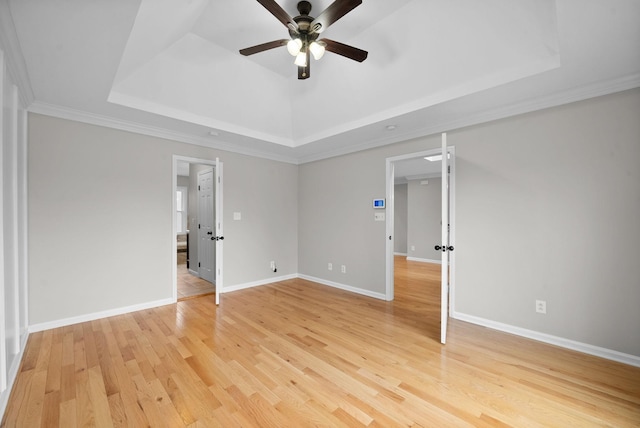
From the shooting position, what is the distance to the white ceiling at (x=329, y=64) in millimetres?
1905

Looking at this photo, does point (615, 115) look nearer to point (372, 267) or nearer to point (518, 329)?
point (518, 329)

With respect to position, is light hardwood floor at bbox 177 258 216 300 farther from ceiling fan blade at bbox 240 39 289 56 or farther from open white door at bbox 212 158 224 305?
ceiling fan blade at bbox 240 39 289 56

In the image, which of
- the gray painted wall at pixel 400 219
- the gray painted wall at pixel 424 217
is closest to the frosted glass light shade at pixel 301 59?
the gray painted wall at pixel 424 217

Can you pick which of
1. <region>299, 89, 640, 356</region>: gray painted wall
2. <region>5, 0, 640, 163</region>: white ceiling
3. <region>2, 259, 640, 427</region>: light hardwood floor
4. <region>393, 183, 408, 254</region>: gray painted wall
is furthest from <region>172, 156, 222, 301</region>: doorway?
<region>393, 183, 408, 254</region>: gray painted wall

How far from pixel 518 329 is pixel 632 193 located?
1.67 meters

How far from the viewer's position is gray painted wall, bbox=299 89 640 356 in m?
2.44

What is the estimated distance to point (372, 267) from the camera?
443 cm

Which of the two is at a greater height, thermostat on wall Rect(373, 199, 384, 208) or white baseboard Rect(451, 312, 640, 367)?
thermostat on wall Rect(373, 199, 384, 208)

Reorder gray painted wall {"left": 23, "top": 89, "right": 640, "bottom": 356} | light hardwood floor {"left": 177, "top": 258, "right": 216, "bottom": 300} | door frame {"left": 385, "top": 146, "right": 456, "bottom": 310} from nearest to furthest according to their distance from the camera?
gray painted wall {"left": 23, "top": 89, "right": 640, "bottom": 356} → door frame {"left": 385, "top": 146, "right": 456, "bottom": 310} → light hardwood floor {"left": 177, "top": 258, "right": 216, "bottom": 300}

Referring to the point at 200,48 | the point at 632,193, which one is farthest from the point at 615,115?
the point at 200,48

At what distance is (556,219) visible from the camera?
9.07 feet

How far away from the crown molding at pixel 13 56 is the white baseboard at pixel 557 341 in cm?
480

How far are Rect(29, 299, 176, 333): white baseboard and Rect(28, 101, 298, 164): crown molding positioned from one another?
237 cm

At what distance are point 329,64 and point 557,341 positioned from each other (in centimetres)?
391
